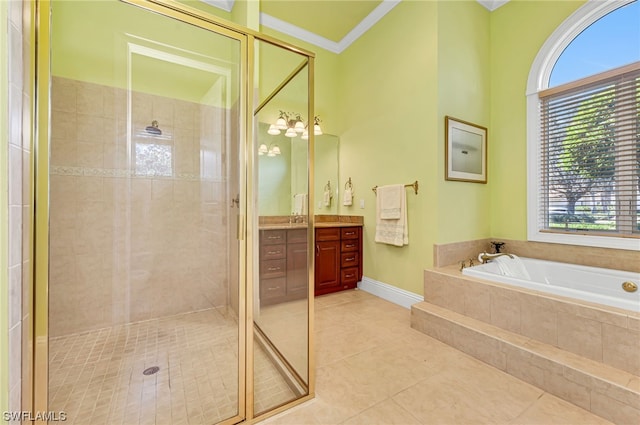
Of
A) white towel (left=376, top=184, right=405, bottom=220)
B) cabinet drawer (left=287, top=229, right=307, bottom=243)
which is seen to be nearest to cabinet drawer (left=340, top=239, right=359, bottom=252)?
white towel (left=376, top=184, right=405, bottom=220)

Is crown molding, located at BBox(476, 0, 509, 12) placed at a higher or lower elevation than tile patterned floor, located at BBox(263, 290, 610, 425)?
higher

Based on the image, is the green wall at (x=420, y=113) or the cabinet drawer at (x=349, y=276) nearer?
the green wall at (x=420, y=113)

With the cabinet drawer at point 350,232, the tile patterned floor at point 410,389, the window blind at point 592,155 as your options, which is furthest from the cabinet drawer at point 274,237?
the window blind at point 592,155

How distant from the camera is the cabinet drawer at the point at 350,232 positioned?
330 centimetres

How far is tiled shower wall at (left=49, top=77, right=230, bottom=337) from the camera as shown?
7.01ft

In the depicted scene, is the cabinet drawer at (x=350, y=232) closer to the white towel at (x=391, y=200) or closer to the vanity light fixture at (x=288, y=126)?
the white towel at (x=391, y=200)

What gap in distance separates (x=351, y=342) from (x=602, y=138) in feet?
9.27

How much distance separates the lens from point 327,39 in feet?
12.0

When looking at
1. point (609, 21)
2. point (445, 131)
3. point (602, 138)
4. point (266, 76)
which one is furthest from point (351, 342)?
point (609, 21)

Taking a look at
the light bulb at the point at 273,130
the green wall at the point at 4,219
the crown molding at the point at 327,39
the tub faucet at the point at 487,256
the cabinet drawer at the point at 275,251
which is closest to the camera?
the green wall at the point at 4,219

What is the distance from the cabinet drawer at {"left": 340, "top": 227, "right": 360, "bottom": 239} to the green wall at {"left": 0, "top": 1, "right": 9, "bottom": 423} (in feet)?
9.04

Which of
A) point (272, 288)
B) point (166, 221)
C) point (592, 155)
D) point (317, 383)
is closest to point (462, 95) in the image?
point (592, 155)

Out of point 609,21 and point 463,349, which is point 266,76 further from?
point 609,21

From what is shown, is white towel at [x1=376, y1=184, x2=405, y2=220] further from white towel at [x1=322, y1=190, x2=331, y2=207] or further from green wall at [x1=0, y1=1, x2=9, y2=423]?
green wall at [x1=0, y1=1, x2=9, y2=423]
